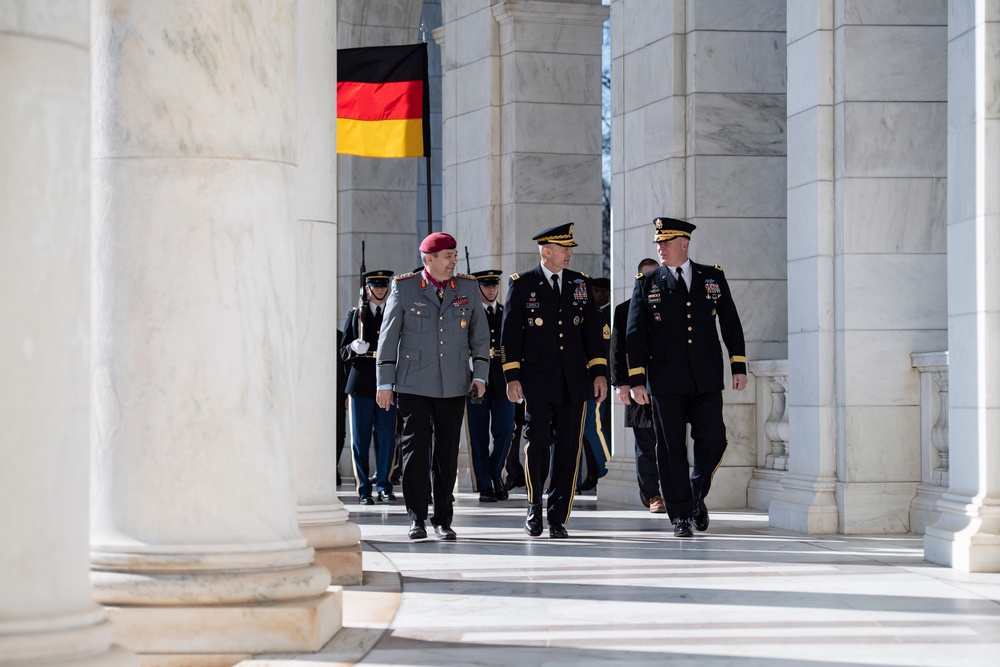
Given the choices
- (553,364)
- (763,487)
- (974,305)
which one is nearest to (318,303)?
(553,364)

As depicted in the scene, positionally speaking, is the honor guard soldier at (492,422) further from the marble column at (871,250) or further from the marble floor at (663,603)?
the marble column at (871,250)

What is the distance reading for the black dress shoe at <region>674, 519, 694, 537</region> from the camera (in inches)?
453

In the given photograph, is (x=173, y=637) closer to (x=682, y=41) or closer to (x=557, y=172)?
(x=682, y=41)

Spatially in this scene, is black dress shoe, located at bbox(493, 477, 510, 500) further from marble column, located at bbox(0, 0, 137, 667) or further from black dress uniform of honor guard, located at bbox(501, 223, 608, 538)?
marble column, located at bbox(0, 0, 137, 667)

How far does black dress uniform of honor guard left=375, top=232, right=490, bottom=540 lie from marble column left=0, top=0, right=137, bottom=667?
20.6 feet

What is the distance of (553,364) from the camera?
11.6 meters

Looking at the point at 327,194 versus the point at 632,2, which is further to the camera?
the point at 632,2

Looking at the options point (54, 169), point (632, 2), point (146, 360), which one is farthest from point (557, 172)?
point (54, 169)

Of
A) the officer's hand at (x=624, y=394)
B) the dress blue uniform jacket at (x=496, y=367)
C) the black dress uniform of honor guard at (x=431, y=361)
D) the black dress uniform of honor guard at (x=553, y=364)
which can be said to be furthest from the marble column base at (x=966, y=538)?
the dress blue uniform jacket at (x=496, y=367)

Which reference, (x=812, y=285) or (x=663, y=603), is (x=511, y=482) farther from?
(x=663, y=603)

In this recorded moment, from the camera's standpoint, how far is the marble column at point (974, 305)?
9.46 m

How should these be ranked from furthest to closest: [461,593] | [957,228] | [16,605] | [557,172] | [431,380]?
[557,172]
[431,380]
[957,228]
[461,593]
[16,605]

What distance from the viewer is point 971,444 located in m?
9.64

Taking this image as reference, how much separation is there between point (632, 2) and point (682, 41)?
3.34ft
